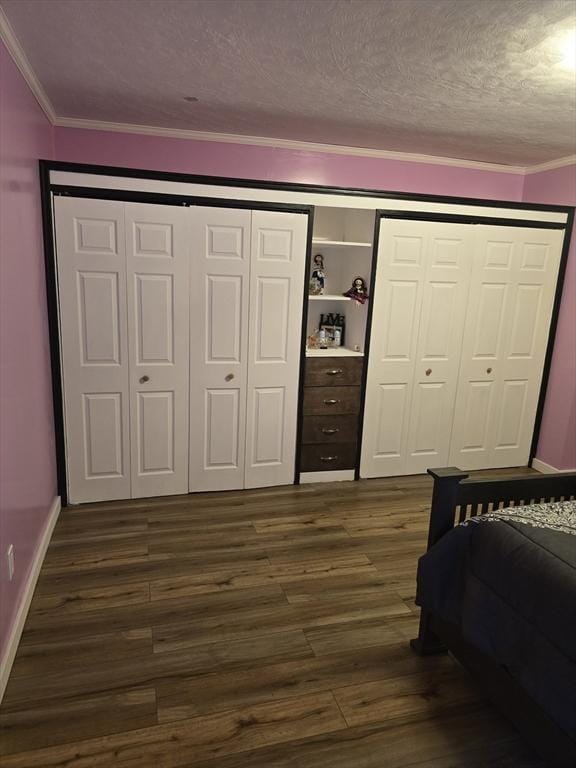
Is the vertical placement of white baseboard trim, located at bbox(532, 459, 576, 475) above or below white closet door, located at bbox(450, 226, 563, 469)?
below

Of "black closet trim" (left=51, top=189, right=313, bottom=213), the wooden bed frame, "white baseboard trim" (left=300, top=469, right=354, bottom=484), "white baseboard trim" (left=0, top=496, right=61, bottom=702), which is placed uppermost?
"black closet trim" (left=51, top=189, right=313, bottom=213)

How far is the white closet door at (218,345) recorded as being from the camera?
135 inches

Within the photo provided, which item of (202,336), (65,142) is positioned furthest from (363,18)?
(65,142)

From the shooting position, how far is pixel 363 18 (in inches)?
76.7

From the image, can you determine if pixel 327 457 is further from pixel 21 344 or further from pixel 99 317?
pixel 21 344

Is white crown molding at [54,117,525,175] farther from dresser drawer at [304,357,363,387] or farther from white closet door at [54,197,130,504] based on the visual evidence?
dresser drawer at [304,357,363,387]

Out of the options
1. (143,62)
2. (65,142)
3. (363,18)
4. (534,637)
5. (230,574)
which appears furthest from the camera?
(65,142)

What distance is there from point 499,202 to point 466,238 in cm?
36

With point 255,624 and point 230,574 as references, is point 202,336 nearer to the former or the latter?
point 230,574

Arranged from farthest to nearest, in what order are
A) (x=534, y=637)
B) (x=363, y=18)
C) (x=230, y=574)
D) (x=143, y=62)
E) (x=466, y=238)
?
(x=466, y=238) < (x=230, y=574) < (x=143, y=62) < (x=363, y=18) < (x=534, y=637)

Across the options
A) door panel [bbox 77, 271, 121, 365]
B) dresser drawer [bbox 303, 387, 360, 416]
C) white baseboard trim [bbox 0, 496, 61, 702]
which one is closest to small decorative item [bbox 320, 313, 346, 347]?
dresser drawer [bbox 303, 387, 360, 416]

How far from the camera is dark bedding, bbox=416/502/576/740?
1.57 m

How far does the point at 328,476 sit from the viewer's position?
13.3 ft

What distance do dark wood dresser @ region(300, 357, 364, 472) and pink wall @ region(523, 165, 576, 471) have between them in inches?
66.3
